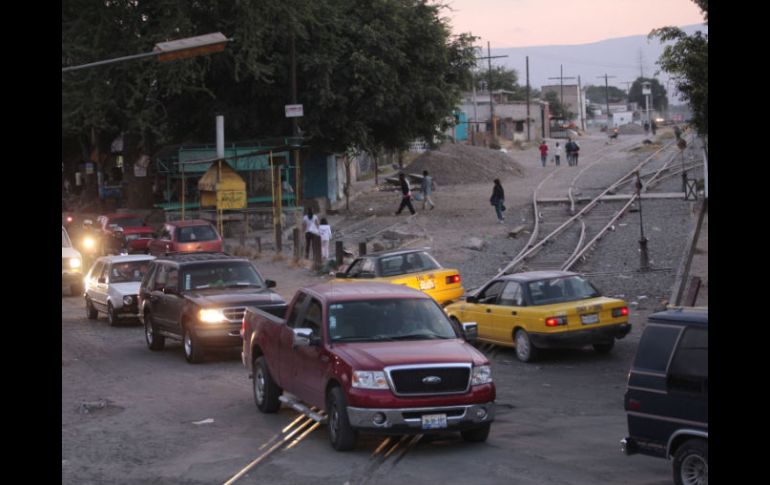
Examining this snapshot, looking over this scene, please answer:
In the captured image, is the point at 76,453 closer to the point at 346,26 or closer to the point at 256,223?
the point at 256,223

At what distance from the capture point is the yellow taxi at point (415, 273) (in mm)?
22344

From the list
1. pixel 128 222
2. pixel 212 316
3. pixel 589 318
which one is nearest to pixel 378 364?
pixel 589 318

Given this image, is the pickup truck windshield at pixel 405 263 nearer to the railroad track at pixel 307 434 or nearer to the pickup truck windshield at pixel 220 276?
the pickup truck windshield at pixel 220 276

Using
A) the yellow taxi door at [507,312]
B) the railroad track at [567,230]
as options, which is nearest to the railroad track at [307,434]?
the yellow taxi door at [507,312]

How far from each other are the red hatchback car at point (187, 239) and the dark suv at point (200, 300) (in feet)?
36.0

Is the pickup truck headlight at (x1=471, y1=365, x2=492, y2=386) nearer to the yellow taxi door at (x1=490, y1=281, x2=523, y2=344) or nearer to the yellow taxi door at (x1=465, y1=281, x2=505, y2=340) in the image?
the yellow taxi door at (x1=490, y1=281, x2=523, y2=344)

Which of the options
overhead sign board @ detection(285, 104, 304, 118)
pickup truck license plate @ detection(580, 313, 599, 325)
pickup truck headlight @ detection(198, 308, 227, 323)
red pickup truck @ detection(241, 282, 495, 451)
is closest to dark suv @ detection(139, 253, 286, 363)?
pickup truck headlight @ detection(198, 308, 227, 323)

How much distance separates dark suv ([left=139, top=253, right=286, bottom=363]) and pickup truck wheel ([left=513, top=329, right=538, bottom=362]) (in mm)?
3961

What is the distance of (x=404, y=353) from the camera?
1197cm

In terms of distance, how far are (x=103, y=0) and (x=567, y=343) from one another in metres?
32.6

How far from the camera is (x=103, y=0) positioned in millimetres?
44656

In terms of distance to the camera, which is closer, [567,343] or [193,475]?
[193,475]
